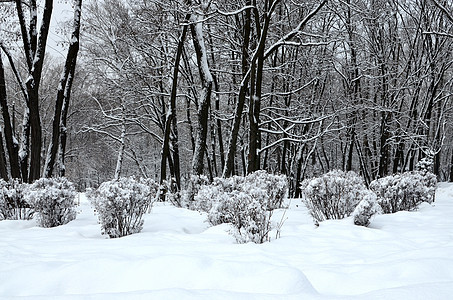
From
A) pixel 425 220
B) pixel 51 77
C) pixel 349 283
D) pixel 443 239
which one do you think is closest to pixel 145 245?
pixel 349 283

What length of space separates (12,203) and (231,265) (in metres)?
5.88

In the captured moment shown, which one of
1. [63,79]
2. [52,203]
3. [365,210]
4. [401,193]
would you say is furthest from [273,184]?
[63,79]

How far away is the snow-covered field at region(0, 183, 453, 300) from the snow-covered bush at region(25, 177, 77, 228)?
0.76 metres

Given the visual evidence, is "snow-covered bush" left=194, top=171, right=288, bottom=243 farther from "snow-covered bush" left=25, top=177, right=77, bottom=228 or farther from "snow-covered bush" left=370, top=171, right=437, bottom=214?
"snow-covered bush" left=25, top=177, right=77, bottom=228

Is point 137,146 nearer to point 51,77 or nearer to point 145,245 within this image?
point 51,77

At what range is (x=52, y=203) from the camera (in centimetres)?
610

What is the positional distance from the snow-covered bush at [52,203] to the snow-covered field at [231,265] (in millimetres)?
761

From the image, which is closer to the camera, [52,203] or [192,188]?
[52,203]

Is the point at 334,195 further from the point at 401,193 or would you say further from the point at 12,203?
the point at 12,203

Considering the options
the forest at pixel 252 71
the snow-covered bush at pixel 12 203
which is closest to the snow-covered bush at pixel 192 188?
the forest at pixel 252 71

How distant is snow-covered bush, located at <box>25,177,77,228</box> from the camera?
5984mm

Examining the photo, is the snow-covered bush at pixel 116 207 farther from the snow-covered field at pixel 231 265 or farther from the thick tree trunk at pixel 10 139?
the thick tree trunk at pixel 10 139

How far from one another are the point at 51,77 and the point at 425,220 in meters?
26.4

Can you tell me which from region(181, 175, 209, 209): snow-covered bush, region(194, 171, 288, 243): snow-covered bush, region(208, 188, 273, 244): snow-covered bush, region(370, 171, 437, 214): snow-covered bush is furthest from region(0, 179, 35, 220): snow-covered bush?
region(370, 171, 437, 214): snow-covered bush
